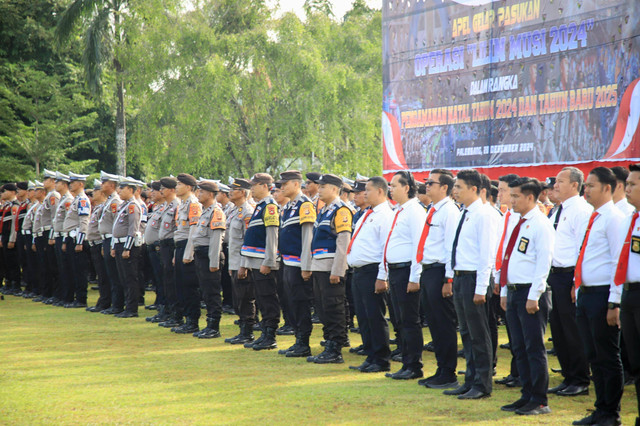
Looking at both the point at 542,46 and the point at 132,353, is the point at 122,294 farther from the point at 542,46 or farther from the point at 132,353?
the point at 542,46

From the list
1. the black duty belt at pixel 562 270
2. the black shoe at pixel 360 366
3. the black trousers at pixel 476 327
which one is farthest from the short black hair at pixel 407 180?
the black shoe at pixel 360 366

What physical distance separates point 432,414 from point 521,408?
0.74 meters

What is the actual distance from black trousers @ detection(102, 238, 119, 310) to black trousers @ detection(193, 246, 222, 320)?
114 inches

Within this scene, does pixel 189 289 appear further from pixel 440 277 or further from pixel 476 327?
pixel 476 327

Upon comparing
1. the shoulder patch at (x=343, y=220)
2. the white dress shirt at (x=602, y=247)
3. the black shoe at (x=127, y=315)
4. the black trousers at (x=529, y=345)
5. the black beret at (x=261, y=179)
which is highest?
the black beret at (x=261, y=179)

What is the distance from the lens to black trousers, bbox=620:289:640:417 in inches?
195

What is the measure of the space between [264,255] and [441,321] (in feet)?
9.97

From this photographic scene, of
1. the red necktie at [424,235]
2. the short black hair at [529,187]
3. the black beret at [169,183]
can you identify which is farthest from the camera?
the black beret at [169,183]

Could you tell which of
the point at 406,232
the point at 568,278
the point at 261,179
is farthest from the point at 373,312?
the point at 261,179

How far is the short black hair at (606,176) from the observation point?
563cm

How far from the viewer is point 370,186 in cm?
778

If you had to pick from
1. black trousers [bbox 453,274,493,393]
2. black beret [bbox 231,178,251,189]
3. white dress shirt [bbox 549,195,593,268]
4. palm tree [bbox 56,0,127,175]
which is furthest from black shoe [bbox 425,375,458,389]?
palm tree [bbox 56,0,127,175]

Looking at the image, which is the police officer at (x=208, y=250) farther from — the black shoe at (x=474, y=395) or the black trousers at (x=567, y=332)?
the black trousers at (x=567, y=332)

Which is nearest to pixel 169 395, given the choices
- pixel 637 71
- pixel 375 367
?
pixel 375 367
